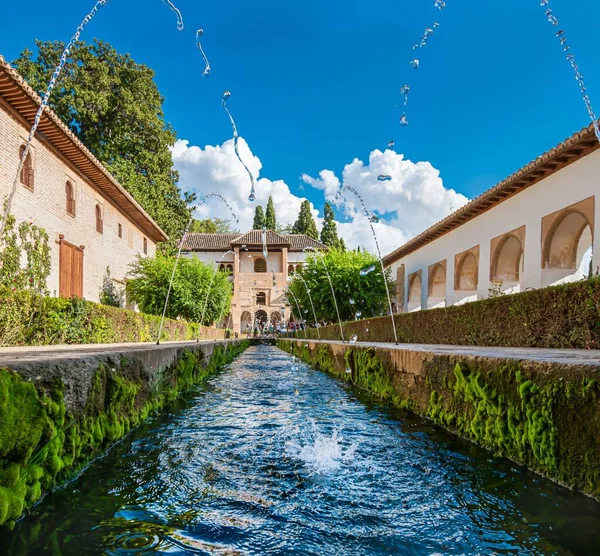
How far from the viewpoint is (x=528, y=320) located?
25.7 feet

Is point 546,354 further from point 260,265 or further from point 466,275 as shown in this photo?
point 260,265

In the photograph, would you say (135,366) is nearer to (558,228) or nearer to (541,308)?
(541,308)

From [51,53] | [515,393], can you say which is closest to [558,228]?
[515,393]

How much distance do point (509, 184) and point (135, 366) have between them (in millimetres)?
11572

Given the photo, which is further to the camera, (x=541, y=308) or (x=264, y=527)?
(x=541, y=308)

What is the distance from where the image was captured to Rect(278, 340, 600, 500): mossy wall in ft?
7.09

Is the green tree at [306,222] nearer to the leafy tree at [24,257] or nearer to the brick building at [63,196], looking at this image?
the brick building at [63,196]

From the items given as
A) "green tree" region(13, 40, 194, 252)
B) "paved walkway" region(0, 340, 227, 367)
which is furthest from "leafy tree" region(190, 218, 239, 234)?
"paved walkway" region(0, 340, 227, 367)

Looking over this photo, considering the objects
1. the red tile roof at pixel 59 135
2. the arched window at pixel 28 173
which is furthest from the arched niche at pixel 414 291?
the arched window at pixel 28 173

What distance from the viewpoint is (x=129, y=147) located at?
30.2 meters

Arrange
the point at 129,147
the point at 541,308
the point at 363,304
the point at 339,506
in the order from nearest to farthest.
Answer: the point at 339,506 < the point at 541,308 < the point at 363,304 < the point at 129,147

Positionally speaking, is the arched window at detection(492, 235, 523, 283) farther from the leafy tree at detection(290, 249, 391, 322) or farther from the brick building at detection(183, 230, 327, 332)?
the brick building at detection(183, 230, 327, 332)

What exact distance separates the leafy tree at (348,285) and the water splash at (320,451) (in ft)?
64.9

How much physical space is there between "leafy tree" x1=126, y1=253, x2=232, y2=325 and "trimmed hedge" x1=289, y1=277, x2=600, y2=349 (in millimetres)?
13394
